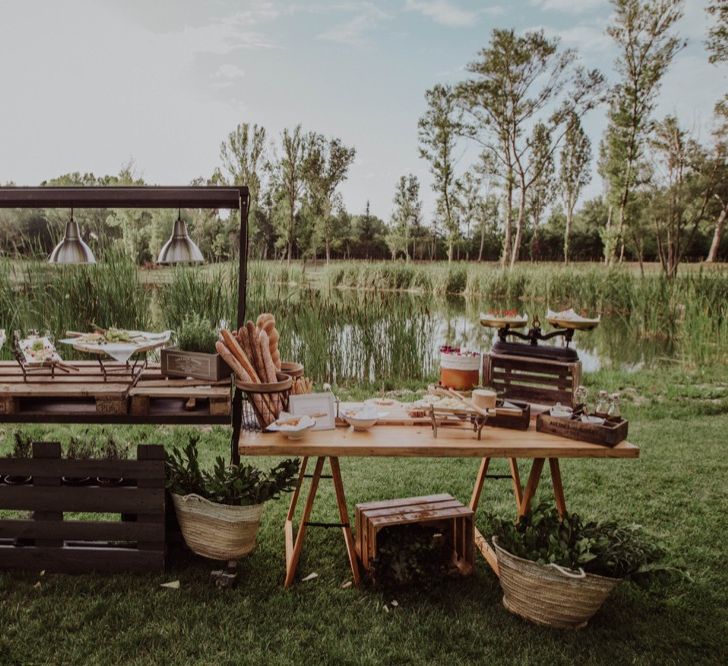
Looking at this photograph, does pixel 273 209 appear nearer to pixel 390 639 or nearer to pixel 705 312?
pixel 705 312

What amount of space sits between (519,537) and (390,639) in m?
0.60

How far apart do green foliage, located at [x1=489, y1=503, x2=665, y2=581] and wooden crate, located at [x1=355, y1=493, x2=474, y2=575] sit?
0.71 feet

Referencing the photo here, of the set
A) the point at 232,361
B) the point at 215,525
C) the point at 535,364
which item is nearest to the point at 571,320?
the point at 535,364

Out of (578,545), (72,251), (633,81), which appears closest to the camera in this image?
(578,545)

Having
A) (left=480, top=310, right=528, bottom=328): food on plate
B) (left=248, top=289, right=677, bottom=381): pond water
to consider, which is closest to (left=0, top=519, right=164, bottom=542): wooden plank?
(left=480, top=310, right=528, bottom=328): food on plate

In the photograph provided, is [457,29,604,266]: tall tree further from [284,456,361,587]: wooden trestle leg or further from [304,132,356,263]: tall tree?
[284,456,361,587]: wooden trestle leg

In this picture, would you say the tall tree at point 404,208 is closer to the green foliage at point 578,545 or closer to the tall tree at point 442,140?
the tall tree at point 442,140

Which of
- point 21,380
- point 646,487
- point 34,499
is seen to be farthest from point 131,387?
point 646,487

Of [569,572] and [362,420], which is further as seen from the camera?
[362,420]

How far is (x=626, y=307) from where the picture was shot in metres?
11.6

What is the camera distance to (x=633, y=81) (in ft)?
72.2

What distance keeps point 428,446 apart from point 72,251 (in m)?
1.83

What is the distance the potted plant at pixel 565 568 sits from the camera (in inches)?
86.1

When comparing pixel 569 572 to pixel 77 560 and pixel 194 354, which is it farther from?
pixel 77 560
